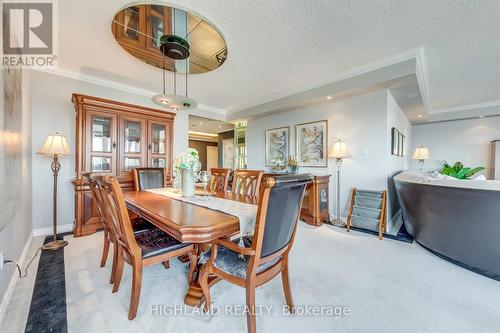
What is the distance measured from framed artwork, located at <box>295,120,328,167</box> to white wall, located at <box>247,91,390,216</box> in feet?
0.31

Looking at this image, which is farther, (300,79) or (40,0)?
(300,79)

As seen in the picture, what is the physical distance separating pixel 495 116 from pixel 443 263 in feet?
17.6

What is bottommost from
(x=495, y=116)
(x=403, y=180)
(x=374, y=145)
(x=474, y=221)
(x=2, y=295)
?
(x=2, y=295)

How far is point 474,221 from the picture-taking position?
1.98 meters

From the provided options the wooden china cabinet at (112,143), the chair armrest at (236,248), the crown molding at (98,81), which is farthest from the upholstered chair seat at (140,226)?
the crown molding at (98,81)

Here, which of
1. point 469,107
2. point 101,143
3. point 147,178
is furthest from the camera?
point 469,107

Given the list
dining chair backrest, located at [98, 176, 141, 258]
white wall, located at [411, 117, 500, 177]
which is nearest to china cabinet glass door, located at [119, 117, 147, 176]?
dining chair backrest, located at [98, 176, 141, 258]

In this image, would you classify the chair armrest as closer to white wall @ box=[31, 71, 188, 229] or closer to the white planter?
the white planter

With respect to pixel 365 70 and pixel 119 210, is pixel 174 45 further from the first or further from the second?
pixel 365 70

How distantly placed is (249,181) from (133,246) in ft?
4.56

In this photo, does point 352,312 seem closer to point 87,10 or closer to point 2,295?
point 2,295

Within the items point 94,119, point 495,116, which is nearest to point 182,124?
point 94,119

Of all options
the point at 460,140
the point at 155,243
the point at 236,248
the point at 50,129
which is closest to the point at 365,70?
the point at 236,248

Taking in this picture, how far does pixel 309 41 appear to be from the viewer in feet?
7.75
